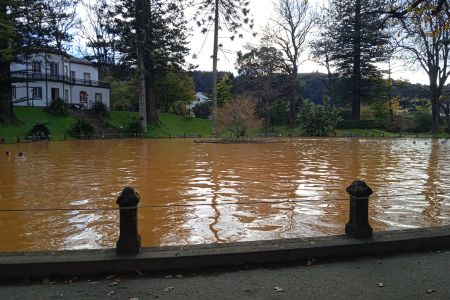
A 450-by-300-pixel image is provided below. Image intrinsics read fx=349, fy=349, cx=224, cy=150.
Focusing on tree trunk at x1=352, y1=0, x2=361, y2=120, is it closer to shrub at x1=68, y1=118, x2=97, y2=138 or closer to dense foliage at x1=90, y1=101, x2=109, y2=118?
dense foliage at x1=90, y1=101, x2=109, y2=118

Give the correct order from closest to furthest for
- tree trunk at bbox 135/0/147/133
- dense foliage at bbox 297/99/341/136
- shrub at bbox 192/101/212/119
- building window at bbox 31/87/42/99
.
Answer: tree trunk at bbox 135/0/147/133 → dense foliage at bbox 297/99/341/136 → building window at bbox 31/87/42/99 → shrub at bbox 192/101/212/119

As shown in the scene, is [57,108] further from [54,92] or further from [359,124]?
[359,124]

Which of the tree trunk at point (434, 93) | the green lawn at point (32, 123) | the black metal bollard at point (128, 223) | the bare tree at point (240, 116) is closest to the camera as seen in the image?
the black metal bollard at point (128, 223)

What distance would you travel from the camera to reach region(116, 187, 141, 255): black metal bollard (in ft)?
12.8

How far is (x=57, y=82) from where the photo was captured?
4488 centimetres

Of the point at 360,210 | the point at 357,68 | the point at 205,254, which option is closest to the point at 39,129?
the point at 205,254

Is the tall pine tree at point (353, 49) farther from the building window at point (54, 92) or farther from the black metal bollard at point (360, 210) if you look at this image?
the black metal bollard at point (360, 210)

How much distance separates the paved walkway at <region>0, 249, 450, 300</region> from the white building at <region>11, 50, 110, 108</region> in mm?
39568

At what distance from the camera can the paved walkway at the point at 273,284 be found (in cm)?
334

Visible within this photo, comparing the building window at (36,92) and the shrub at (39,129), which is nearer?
the shrub at (39,129)

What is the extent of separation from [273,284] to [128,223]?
1.72m

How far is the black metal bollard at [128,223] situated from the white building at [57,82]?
39.2m

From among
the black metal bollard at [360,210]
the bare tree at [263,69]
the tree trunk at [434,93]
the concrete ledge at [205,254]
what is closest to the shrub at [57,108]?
the bare tree at [263,69]

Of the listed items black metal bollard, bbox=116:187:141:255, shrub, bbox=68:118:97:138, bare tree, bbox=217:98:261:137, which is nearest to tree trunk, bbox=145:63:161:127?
shrub, bbox=68:118:97:138
